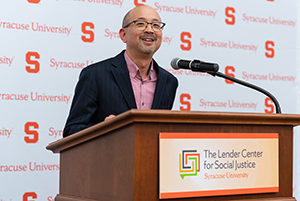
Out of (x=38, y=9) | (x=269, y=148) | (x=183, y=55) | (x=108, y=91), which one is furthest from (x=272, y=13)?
(x=269, y=148)

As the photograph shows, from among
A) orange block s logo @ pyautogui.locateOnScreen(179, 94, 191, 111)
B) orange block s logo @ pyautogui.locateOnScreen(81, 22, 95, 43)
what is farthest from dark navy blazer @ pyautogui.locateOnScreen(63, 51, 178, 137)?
orange block s logo @ pyautogui.locateOnScreen(179, 94, 191, 111)

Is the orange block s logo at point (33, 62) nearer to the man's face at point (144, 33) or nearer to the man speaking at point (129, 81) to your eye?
the man speaking at point (129, 81)

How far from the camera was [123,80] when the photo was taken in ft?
7.58

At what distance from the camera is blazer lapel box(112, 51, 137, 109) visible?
2.26 meters

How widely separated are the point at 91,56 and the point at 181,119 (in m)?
1.97

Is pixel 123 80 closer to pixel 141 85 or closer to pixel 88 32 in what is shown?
pixel 141 85

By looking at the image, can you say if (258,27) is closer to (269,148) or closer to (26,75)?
(26,75)

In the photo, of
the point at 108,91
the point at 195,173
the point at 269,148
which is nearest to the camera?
the point at 195,173

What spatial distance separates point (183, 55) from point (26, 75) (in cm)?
123

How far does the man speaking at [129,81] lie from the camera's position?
227 centimetres

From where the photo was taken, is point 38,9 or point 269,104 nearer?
point 38,9

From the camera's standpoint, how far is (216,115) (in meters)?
1.53

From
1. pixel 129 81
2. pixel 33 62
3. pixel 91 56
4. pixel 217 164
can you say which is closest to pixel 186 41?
pixel 91 56

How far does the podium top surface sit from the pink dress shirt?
635mm
